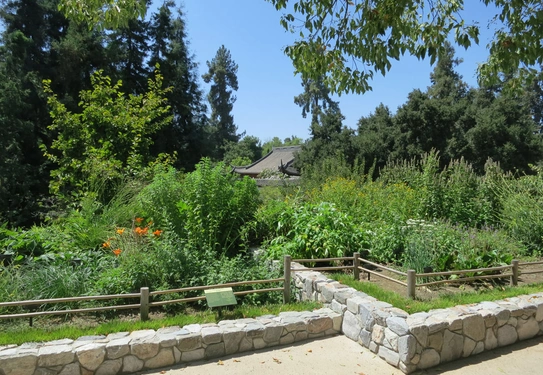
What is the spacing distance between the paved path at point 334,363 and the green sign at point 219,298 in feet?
1.72

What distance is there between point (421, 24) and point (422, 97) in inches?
721

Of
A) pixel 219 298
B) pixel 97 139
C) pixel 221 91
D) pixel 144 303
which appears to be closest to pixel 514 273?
pixel 219 298

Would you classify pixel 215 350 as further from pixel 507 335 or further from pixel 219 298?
pixel 507 335

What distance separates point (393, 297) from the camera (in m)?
4.38

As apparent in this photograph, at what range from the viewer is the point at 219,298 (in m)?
3.97

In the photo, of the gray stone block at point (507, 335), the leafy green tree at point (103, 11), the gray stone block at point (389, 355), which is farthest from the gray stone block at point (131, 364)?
the gray stone block at point (507, 335)

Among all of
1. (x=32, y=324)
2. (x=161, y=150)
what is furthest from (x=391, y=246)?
(x=161, y=150)

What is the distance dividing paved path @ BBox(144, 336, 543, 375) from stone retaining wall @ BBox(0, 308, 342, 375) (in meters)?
0.10

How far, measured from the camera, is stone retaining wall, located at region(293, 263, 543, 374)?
3.57m

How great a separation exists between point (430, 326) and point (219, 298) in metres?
2.12

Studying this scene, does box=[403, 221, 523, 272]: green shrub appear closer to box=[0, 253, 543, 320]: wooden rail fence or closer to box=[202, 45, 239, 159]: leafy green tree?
box=[0, 253, 543, 320]: wooden rail fence

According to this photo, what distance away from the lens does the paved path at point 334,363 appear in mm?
3496

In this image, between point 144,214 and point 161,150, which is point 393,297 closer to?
point 144,214

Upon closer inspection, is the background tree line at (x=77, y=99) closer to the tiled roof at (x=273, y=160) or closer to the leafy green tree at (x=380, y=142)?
the leafy green tree at (x=380, y=142)
